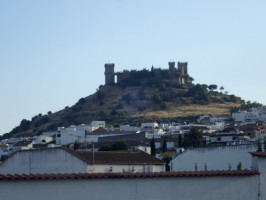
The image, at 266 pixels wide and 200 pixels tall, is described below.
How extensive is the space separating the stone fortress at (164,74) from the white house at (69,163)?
379 feet

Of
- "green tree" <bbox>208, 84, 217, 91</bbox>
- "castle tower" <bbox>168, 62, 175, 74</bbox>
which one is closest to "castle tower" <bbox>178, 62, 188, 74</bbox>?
"castle tower" <bbox>168, 62, 175, 74</bbox>

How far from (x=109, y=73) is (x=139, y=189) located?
508 ft

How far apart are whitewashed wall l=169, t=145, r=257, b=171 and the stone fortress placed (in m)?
124

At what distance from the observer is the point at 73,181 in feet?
43.8

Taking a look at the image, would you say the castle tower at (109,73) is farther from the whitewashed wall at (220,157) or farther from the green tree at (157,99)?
the whitewashed wall at (220,157)

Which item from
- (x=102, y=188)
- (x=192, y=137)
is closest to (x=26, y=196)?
(x=102, y=188)

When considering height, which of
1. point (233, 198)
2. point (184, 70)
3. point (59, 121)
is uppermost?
point (184, 70)

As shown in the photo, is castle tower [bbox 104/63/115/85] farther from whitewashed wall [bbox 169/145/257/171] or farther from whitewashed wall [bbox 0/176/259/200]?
whitewashed wall [bbox 0/176/259/200]

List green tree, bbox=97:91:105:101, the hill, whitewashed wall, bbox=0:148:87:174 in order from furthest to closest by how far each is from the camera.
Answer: green tree, bbox=97:91:105:101, the hill, whitewashed wall, bbox=0:148:87:174

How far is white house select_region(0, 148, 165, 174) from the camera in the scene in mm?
41062

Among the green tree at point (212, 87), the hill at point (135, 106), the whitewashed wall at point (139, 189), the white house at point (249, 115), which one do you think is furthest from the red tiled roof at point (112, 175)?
the green tree at point (212, 87)

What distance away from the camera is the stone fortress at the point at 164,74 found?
161 metres

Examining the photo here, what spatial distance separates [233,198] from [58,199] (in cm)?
431

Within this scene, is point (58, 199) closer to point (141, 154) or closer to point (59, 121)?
point (141, 154)
